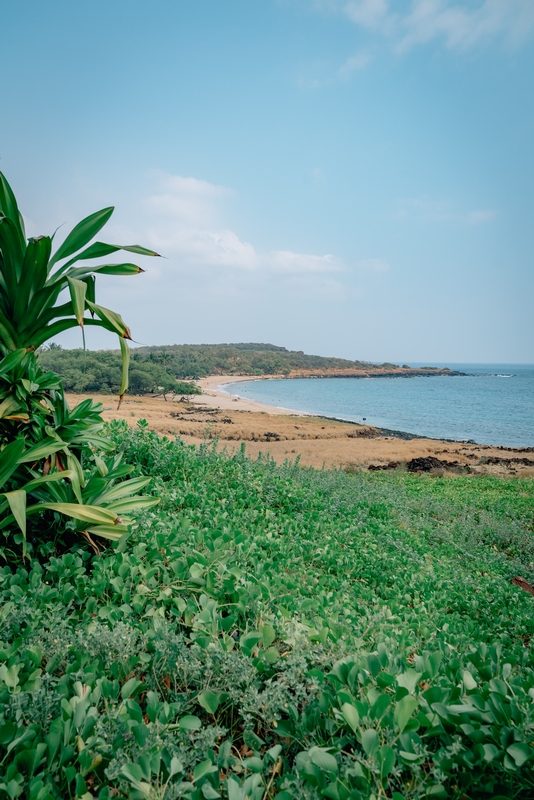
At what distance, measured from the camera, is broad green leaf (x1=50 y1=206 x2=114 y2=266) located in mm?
3359

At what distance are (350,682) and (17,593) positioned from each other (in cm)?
182

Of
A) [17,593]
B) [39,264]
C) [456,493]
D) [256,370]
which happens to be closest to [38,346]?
[39,264]

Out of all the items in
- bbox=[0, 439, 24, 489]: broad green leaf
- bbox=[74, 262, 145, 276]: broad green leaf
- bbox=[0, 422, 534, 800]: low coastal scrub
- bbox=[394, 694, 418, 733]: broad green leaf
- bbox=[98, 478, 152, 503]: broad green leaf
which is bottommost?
bbox=[0, 422, 534, 800]: low coastal scrub

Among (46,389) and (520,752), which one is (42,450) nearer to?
(46,389)

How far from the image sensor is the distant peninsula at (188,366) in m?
37.5

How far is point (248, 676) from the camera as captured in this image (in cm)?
175

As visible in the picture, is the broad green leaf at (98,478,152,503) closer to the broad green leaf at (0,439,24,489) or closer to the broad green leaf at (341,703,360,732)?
the broad green leaf at (0,439,24,489)

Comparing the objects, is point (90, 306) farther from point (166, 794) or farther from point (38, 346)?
point (166, 794)

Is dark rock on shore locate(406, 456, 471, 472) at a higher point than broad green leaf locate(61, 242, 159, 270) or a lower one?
lower

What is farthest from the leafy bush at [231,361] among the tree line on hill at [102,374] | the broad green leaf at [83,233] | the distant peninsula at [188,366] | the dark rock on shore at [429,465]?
the broad green leaf at [83,233]

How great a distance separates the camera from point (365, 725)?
1503mm

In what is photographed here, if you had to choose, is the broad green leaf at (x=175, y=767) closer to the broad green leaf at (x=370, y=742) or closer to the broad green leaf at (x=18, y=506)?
the broad green leaf at (x=370, y=742)

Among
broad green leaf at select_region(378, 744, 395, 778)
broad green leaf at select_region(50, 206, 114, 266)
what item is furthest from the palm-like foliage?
broad green leaf at select_region(378, 744, 395, 778)

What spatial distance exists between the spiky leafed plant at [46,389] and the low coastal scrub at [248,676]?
336mm
